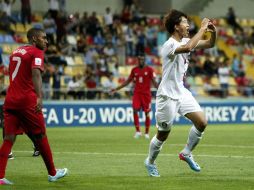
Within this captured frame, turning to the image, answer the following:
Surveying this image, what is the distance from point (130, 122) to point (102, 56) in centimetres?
395

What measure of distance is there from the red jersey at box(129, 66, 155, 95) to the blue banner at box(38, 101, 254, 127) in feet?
17.5

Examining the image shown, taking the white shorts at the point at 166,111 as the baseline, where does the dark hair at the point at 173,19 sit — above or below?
above

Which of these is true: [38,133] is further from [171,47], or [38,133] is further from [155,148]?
[171,47]

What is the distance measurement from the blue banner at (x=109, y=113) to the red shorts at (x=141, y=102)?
5263 mm

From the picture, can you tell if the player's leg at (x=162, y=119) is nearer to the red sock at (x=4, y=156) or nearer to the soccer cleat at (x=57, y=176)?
the soccer cleat at (x=57, y=176)

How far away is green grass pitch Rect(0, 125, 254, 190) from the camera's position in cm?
1088

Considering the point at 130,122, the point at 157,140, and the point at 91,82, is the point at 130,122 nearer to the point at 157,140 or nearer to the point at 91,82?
the point at 91,82

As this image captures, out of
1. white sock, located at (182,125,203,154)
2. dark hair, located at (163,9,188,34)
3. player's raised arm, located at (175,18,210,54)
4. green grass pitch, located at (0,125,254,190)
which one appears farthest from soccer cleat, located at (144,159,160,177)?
dark hair, located at (163,9,188,34)

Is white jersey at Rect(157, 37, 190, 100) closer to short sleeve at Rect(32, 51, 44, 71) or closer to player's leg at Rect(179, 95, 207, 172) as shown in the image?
player's leg at Rect(179, 95, 207, 172)

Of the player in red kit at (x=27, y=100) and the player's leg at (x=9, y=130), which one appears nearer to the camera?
the player in red kit at (x=27, y=100)

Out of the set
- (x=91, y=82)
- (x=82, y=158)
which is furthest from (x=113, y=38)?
(x=82, y=158)

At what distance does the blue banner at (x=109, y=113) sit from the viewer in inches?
1101

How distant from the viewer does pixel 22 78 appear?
432 inches

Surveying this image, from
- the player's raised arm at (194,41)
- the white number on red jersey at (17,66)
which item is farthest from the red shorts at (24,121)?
the player's raised arm at (194,41)
